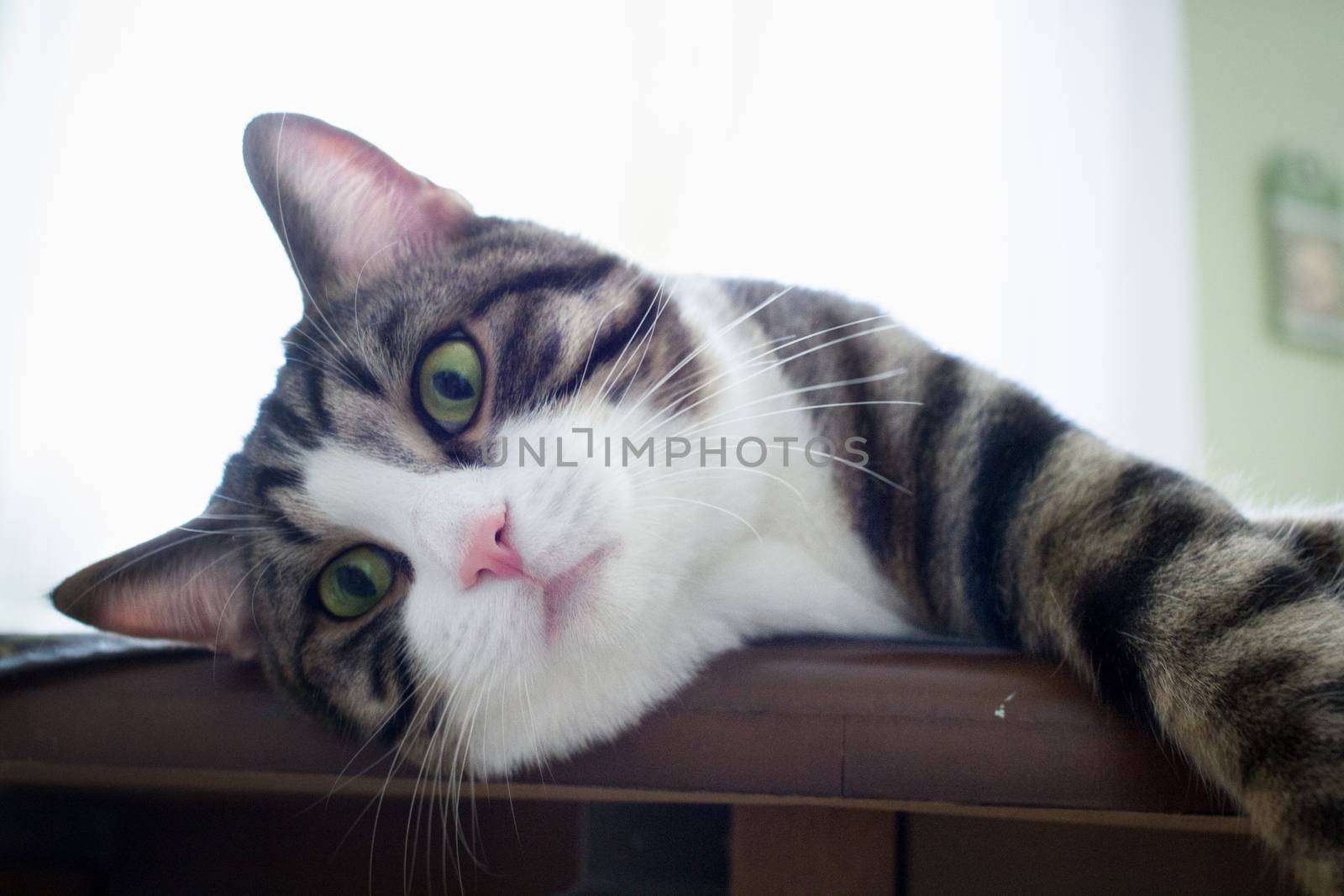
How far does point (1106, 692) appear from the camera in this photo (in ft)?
2.13

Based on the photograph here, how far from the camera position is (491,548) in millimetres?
698

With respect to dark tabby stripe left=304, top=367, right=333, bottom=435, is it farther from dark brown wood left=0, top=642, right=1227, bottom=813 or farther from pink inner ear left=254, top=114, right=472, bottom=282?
dark brown wood left=0, top=642, right=1227, bottom=813

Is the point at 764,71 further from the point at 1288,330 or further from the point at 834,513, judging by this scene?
the point at 1288,330

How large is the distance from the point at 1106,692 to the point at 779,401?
477 millimetres

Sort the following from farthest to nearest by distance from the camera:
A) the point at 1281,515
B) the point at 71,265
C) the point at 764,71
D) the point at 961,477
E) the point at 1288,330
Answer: the point at 1288,330 → the point at 764,71 → the point at 71,265 → the point at 1281,515 → the point at 961,477

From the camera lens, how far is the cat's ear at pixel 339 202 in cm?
94

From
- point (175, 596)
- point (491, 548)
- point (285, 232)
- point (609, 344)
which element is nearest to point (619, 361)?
point (609, 344)

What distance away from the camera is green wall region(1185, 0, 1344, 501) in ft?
9.20

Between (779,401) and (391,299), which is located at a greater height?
(391,299)

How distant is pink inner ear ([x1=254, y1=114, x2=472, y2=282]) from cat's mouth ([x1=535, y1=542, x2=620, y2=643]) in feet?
1.67

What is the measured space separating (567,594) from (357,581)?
254mm

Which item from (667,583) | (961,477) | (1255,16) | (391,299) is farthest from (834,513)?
(1255,16)

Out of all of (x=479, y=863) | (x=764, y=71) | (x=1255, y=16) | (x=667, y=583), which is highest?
(x=1255, y=16)

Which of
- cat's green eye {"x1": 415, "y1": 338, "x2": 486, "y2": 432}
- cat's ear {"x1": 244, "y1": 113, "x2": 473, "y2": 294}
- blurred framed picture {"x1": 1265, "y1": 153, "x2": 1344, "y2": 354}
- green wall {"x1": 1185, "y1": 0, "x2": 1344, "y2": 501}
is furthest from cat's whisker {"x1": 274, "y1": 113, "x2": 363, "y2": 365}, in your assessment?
blurred framed picture {"x1": 1265, "y1": 153, "x2": 1344, "y2": 354}
